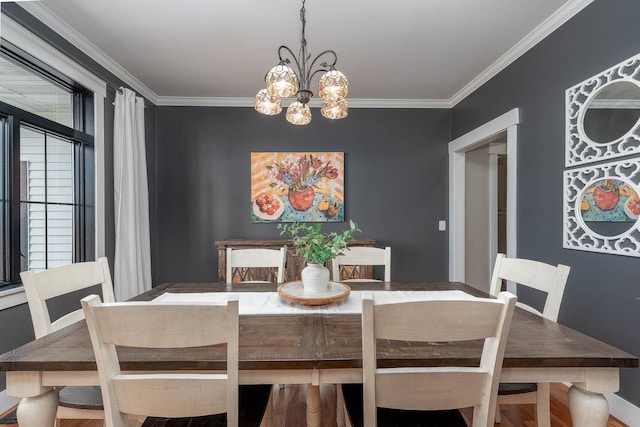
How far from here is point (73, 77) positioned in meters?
2.31

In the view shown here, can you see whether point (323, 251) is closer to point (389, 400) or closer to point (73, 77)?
point (389, 400)

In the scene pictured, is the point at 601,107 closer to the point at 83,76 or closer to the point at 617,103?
the point at 617,103

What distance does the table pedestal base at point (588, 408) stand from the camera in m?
0.96

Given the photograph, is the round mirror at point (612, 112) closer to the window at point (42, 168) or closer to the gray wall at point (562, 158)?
the gray wall at point (562, 158)

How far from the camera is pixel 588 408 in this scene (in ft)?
3.19

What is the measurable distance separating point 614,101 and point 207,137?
11.1 feet

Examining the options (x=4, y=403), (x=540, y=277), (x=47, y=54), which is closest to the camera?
(x=540, y=277)

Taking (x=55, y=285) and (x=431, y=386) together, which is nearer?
(x=431, y=386)

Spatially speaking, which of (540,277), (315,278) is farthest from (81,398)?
(540,277)

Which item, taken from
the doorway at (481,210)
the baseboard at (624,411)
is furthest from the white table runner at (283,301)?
the doorway at (481,210)

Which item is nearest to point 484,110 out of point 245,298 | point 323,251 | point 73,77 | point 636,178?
point 636,178

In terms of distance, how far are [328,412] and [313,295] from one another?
31.9 inches

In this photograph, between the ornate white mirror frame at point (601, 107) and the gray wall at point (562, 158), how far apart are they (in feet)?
0.20

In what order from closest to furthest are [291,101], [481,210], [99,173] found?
1. [99,173]
2. [291,101]
3. [481,210]
